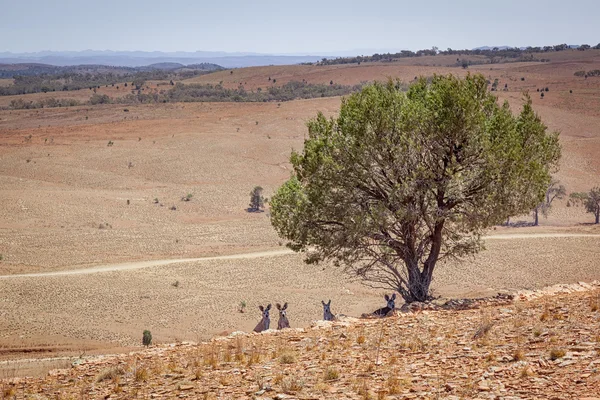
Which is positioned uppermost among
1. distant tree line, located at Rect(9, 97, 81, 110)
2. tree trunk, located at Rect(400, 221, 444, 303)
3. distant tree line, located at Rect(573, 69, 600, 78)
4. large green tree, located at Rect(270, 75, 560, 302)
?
distant tree line, located at Rect(573, 69, 600, 78)

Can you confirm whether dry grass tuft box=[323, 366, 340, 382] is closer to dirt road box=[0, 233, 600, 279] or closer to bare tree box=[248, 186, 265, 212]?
dirt road box=[0, 233, 600, 279]

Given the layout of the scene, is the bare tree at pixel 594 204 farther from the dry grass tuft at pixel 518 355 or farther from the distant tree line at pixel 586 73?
the distant tree line at pixel 586 73

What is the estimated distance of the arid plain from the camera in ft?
75.8

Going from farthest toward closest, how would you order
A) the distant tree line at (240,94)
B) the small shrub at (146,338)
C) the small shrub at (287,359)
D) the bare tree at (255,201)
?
the distant tree line at (240,94)
the bare tree at (255,201)
the small shrub at (146,338)
the small shrub at (287,359)

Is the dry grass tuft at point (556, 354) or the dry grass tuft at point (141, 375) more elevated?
the dry grass tuft at point (556, 354)

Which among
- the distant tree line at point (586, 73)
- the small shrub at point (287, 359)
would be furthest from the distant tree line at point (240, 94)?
the small shrub at point (287, 359)

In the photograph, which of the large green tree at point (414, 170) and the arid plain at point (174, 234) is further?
the arid plain at point (174, 234)

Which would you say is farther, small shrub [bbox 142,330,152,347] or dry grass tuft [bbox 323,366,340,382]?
small shrub [bbox 142,330,152,347]

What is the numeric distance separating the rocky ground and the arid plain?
32.7ft

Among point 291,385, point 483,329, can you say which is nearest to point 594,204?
point 483,329

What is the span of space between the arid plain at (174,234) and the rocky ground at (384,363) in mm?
9979

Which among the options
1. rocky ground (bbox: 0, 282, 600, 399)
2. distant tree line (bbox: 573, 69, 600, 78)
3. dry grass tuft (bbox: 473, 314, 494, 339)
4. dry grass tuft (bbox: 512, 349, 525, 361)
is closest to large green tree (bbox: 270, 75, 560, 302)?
rocky ground (bbox: 0, 282, 600, 399)

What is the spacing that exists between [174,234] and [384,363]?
29.8 metres

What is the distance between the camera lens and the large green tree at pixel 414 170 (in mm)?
14578
